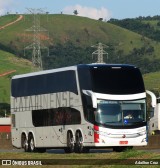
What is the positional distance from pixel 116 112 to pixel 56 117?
523 centimetres

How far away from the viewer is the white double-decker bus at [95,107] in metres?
42.5

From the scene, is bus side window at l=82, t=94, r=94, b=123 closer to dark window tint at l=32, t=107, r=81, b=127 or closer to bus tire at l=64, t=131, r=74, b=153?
dark window tint at l=32, t=107, r=81, b=127

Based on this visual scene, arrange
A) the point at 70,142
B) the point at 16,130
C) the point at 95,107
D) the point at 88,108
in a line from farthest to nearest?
the point at 16,130, the point at 70,142, the point at 88,108, the point at 95,107

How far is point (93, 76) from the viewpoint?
140 feet

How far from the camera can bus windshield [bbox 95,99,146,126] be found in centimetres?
4244

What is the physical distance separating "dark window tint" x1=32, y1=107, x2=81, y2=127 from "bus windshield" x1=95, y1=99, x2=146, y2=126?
1757 millimetres

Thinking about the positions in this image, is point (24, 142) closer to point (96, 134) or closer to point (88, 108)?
point (88, 108)

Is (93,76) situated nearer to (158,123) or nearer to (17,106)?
(17,106)

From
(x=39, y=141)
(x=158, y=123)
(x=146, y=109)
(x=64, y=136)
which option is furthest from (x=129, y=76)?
(x=158, y=123)

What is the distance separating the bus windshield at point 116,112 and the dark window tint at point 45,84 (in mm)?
1915

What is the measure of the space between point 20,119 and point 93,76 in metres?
9.92

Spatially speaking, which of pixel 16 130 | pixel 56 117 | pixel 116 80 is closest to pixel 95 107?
pixel 116 80

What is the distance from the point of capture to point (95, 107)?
42219 mm

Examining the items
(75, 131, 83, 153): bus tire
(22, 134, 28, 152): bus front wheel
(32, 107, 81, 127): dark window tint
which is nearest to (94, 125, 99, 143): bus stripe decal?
(75, 131, 83, 153): bus tire
